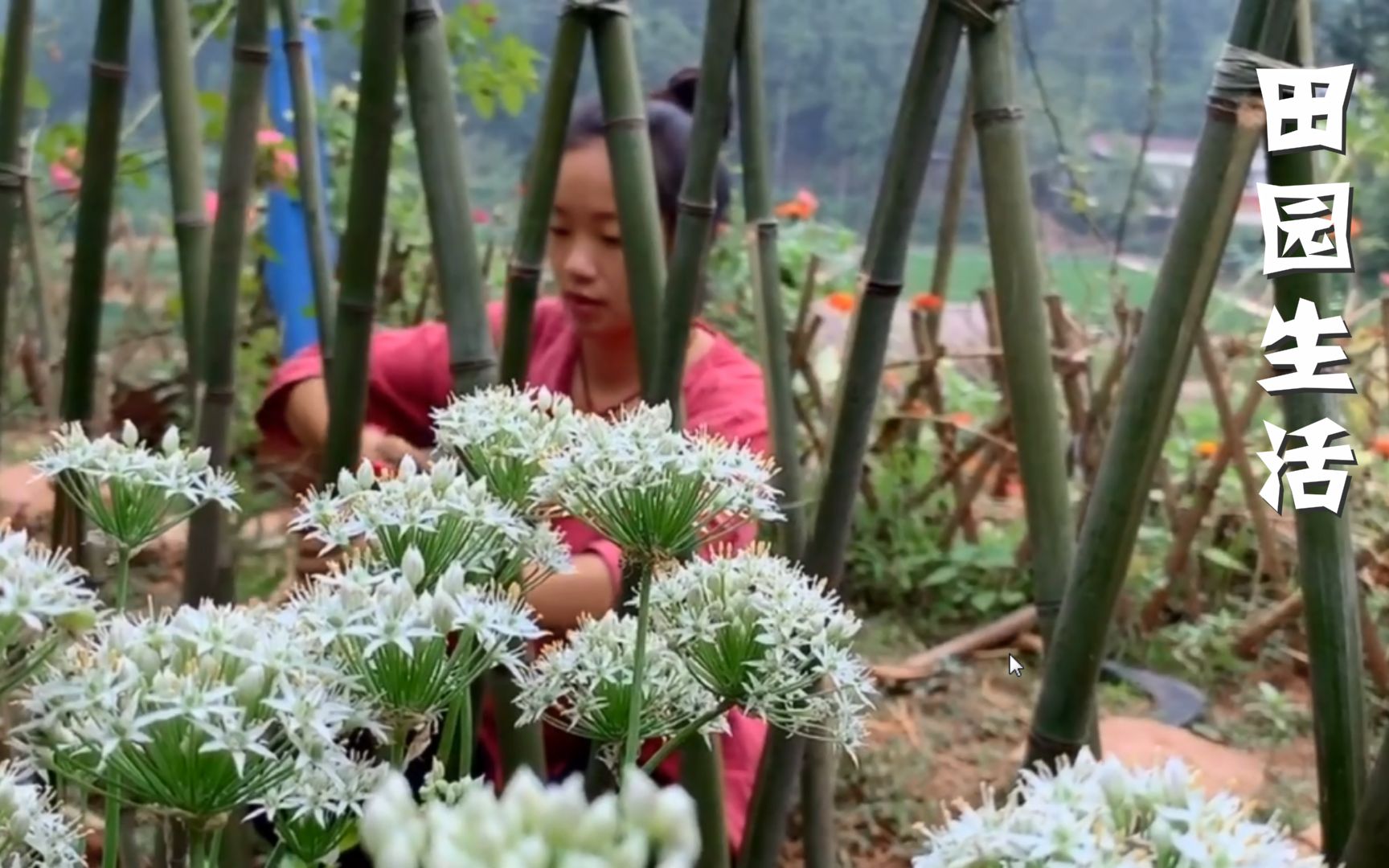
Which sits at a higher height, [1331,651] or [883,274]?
[883,274]

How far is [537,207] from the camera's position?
1.94 feet

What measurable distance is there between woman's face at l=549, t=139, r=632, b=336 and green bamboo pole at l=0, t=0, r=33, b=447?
27 centimetres

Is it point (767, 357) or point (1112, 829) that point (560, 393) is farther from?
point (1112, 829)

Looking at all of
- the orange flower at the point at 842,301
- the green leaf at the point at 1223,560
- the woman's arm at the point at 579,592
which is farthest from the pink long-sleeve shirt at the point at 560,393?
the green leaf at the point at 1223,560

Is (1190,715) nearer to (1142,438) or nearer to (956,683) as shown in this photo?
(956,683)

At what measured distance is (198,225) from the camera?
70 cm

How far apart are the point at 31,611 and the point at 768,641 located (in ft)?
0.52

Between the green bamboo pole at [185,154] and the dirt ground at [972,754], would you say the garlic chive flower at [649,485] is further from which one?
the dirt ground at [972,754]

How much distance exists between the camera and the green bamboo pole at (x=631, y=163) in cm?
53

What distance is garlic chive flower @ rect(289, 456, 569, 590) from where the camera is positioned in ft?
1.09

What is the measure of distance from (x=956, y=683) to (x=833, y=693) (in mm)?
1322

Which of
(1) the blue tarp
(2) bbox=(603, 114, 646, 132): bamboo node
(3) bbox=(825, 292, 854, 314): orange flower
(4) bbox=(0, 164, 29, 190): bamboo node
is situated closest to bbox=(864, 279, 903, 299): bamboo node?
(2) bbox=(603, 114, 646, 132): bamboo node

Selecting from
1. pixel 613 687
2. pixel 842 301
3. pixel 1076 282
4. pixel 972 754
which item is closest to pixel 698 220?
pixel 613 687

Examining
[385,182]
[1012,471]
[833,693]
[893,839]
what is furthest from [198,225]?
[1012,471]
